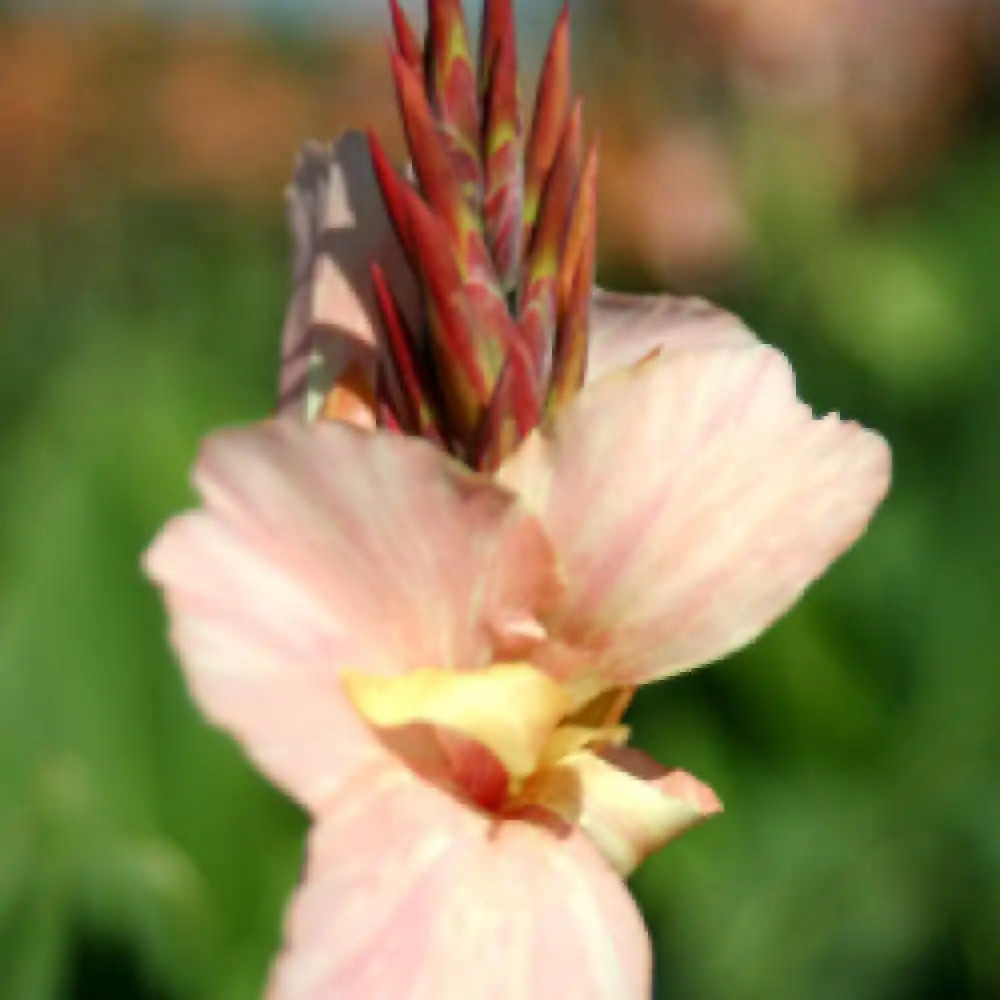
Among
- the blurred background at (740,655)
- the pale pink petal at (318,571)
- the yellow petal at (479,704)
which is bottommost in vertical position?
the blurred background at (740,655)

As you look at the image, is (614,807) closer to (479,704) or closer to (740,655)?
(479,704)

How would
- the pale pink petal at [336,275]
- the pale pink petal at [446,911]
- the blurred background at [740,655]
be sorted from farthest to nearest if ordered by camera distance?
the blurred background at [740,655]
the pale pink petal at [336,275]
the pale pink petal at [446,911]

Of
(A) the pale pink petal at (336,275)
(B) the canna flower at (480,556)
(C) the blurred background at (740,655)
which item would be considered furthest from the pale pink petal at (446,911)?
(C) the blurred background at (740,655)

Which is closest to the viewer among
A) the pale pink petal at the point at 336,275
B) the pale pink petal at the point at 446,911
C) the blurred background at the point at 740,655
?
the pale pink petal at the point at 446,911

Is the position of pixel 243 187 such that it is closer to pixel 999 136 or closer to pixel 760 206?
pixel 999 136

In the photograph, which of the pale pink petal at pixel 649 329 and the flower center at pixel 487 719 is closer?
the flower center at pixel 487 719

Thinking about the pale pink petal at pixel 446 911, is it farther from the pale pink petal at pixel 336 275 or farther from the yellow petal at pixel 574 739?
the pale pink petal at pixel 336 275

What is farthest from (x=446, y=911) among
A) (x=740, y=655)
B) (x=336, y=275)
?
(x=740, y=655)
